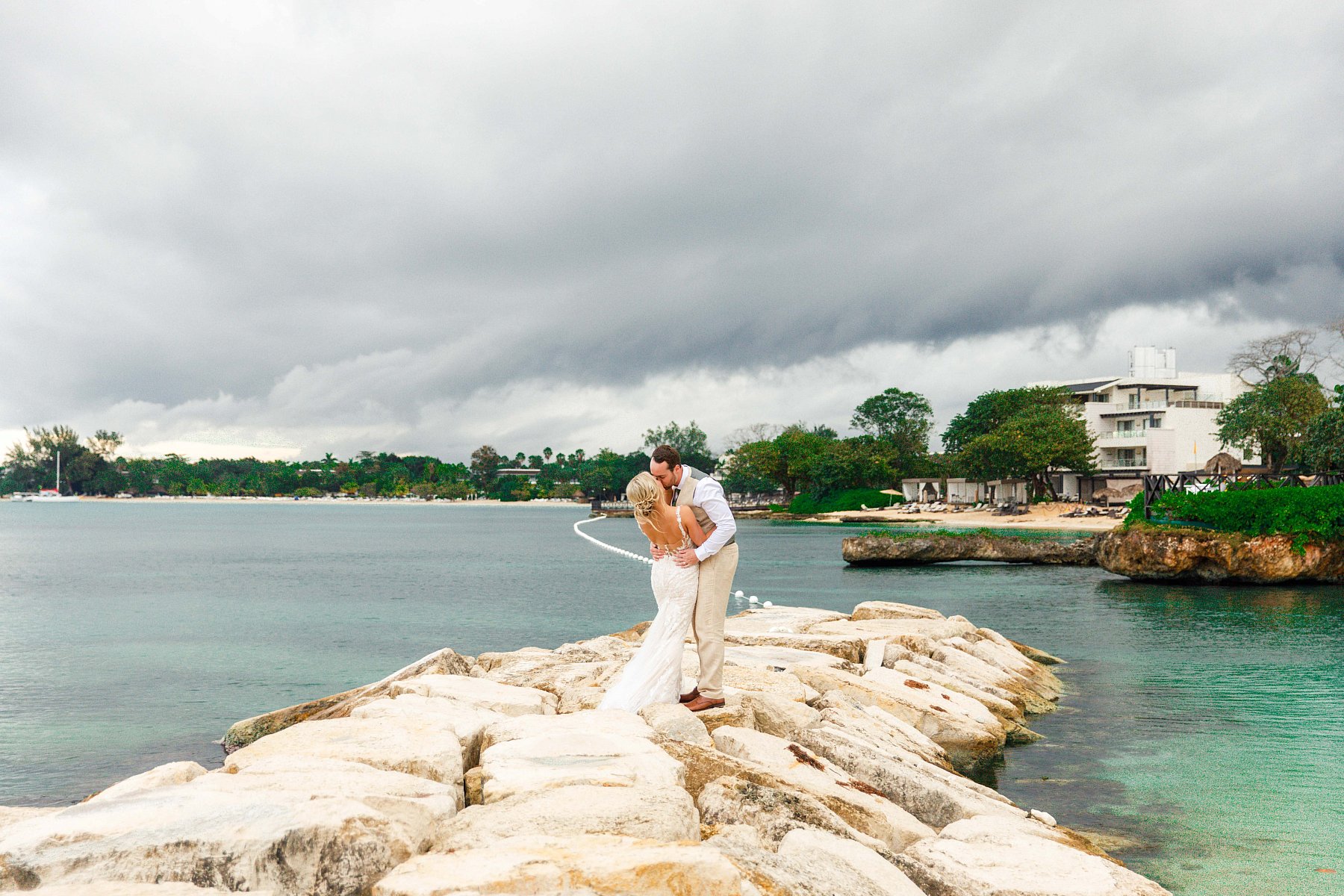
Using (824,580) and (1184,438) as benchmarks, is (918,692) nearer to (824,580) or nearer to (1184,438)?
(824,580)

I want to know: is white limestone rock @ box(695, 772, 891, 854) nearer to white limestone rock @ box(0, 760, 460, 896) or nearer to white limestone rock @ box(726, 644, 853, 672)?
white limestone rock @ box(0, 760, 460, 896)

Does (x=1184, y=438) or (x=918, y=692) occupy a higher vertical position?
(x=1184, y=438)

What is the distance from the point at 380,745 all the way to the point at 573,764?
1610 millimetres

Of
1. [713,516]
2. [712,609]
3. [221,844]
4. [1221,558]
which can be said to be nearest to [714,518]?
[713,516]

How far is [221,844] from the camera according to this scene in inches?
188

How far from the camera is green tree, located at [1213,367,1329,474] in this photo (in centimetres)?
5450

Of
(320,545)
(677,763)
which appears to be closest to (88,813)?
(677,763)

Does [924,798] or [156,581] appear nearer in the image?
[924,798]

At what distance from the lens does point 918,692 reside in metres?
11.9

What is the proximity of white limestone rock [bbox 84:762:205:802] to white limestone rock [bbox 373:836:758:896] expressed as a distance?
2247 mm

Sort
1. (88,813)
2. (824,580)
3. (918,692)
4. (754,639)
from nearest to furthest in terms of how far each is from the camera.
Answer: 1. (88,813)
2. (918,692)
3. (754,639)
4. (824,580)

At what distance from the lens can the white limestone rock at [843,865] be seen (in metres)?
5.09

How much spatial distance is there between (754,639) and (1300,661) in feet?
36.9

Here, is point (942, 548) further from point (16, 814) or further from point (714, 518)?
point (16, 814)
